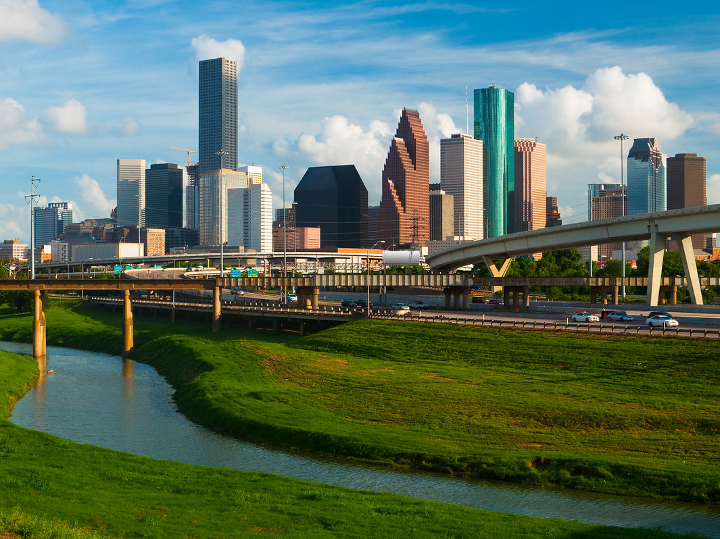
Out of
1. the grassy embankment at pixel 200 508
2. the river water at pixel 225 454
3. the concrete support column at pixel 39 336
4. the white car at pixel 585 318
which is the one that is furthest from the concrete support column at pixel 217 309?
the grassy embankment at pixel 200 508

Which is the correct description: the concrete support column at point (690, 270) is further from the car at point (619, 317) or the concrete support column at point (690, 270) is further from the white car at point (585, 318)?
the white car at point (585, 318)

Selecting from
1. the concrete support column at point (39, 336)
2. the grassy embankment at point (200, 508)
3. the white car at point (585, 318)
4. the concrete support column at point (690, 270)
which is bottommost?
the grassy embankment at point (200, 508)

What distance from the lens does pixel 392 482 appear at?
1603 inches

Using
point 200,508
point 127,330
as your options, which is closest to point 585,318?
point 200,508

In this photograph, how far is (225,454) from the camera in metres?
47.6

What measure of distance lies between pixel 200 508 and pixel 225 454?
44.9ft

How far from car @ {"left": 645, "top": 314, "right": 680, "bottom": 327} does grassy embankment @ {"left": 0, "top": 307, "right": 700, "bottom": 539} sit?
44.0 m

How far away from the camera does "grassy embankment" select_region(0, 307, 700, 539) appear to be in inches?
1204

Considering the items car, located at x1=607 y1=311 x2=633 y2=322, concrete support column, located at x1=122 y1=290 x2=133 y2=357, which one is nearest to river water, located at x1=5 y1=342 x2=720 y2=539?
concrete support column, located at x1=122 y1=290 x2=133 y2=357

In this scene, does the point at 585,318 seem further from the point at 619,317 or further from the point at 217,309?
the point at 217,309

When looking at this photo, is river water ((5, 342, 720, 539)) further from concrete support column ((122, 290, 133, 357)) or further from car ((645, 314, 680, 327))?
car ((645, 314, 680, 327))

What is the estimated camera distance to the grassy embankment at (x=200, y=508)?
3059 cm

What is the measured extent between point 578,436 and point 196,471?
21927mm

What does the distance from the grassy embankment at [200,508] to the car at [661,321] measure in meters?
44.0
